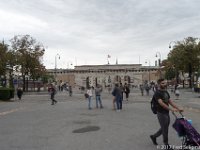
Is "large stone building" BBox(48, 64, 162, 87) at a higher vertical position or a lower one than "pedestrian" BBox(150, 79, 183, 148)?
higher

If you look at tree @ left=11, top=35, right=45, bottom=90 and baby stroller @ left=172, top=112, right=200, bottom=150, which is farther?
tree @ left=11, top=35, right=45, bottom=90

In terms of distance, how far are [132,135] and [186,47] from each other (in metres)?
82.3

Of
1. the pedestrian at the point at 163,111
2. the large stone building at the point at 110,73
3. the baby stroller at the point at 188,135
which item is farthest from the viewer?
the large stone building at the point at 110,73

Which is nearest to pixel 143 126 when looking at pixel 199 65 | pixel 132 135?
pixel 132 135

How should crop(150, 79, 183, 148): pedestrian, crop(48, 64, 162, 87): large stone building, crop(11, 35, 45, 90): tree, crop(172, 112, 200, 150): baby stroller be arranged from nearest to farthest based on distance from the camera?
crop(172, 112, 200, 150): baby stroller < crop(150, 79, 183, 148): pedestrian < crop(11, 35, 45, 90): tree < crop(48, 64, 162, 87): large stone building

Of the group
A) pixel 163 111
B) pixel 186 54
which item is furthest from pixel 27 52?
pixel 163 111

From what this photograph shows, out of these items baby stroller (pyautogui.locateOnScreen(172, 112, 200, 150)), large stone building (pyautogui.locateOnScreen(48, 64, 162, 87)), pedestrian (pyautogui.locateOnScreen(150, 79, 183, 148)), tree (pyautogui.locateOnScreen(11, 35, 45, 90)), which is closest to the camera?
baby stroller (pyautogui.locateOnScreen(172, 112, 200, 150))

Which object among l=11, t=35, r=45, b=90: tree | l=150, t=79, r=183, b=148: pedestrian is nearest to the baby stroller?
l=150, t=79, r=183, b=148: pedestrian

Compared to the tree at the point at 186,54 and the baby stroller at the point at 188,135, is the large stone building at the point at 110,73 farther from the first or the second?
the baby stroller at the point at 188,135

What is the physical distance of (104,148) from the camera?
1139 centimetres

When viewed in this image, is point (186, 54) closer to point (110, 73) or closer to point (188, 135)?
point (188, 135)

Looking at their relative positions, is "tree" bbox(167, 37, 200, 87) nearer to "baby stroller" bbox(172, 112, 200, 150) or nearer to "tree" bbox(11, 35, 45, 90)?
"tree" bbox(11, 35, 45, 90)

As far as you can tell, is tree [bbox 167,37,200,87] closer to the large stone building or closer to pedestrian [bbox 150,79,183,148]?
pedestrian [bbox 150,79,183,148]

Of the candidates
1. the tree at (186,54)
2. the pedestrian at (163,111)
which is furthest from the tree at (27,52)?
the pedestrian at (163,111)
